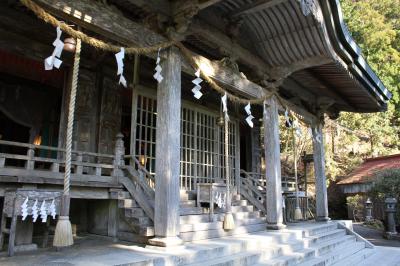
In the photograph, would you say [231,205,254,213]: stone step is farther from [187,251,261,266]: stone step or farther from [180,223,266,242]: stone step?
[187,251,261,266]: stone step

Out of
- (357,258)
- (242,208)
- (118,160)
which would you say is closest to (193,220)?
(118,160)

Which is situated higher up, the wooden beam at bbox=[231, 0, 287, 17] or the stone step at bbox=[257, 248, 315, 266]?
the wooden beam at bbox=[231, 0, 287, 17]

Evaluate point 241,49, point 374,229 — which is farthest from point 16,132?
point 374,229

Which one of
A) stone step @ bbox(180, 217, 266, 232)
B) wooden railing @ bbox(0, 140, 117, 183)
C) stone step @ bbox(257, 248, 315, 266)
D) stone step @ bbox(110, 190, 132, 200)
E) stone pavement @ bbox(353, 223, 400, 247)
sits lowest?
stone pavement @ bbox(353, 223, 400, 247)

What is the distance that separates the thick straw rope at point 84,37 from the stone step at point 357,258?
554 cm

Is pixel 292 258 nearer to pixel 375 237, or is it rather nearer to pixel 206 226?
pixel 206 226

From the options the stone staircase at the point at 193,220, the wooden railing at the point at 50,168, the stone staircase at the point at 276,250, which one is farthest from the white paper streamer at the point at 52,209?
the stone staircase at the point at 276,250

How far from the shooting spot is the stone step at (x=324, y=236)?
7.37 metres

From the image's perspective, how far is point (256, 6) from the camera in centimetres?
647

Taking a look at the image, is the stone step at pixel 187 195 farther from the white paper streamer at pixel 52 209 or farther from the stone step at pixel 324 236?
the white paper streamer at pixel 52 209

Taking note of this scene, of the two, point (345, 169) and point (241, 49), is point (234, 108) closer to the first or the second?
point (241, 49)

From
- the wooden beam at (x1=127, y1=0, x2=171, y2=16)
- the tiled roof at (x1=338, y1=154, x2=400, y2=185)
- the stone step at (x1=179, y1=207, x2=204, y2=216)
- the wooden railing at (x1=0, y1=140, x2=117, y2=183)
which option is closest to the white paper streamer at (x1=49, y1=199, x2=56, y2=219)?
the wooden railing at (x1=0, y1=140, x2=117, y2=183)

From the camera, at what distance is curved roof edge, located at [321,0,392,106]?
274 inches

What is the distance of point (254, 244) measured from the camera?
611cm
